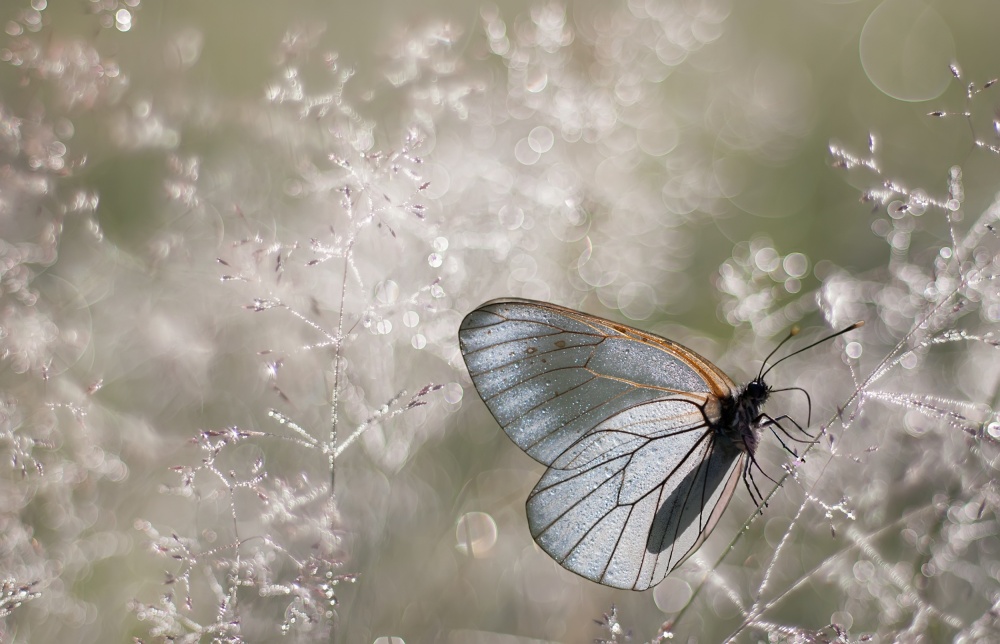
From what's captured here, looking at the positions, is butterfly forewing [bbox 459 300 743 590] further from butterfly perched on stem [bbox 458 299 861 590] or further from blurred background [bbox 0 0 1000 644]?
blurred background [bbox 0 0 1000 644]

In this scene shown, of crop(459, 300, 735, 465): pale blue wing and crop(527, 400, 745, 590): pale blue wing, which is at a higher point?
crop(459, 300, 735, 465): pale blue wing

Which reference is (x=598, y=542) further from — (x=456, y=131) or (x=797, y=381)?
(x=456, y=131)

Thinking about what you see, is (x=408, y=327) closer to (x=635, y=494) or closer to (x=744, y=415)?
(x=635, y=494)

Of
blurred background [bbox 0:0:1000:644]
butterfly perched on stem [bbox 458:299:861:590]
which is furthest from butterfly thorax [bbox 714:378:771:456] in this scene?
blurred background [bbox 0:0:1000:644]

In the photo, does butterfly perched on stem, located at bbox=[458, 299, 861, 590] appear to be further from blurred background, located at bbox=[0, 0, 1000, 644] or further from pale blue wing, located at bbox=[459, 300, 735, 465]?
blurred background, located at bbox=[0, 0, 1000, 644]

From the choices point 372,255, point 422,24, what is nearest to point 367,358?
point 372,255

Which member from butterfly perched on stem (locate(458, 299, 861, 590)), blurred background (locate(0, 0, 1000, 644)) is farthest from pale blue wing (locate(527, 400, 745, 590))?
blurred background (locate(0, 0, 1000, 644))

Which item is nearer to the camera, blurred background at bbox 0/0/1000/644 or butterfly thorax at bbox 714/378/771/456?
butterfly thorax at bbox 714/378/771/456
